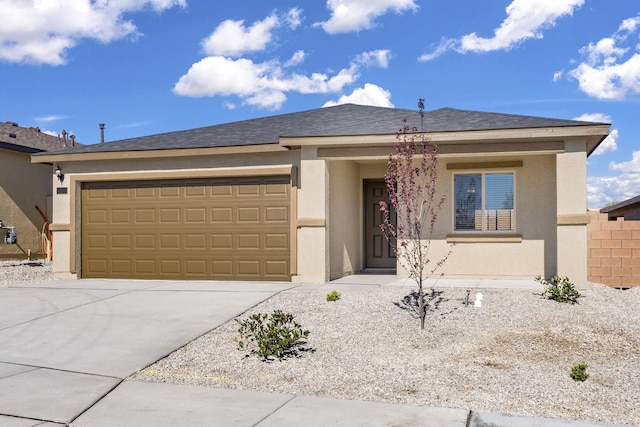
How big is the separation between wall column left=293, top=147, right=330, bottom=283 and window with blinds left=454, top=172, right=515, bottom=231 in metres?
3.30

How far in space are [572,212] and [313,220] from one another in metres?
5.51

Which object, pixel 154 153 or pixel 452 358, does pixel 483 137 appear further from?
pixel 154 153

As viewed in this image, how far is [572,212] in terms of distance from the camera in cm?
1212

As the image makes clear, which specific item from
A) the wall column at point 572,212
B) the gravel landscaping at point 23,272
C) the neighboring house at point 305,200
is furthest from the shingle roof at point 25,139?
the wall column at point 572,212

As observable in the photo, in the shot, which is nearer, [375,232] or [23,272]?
[375,232]

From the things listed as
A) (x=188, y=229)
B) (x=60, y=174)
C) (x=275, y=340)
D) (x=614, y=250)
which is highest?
(x=60, y=174)

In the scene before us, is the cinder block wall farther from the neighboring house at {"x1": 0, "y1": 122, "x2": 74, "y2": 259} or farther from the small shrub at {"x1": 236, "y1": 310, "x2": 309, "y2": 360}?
the neighboring house at {"x1": 0, "y1": 122, "x2": 74, "y2": 259}

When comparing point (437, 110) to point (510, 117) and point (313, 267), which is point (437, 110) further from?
point (313, 267)

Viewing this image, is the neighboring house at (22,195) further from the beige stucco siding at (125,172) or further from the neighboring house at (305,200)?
the neighboring house at (305,200)

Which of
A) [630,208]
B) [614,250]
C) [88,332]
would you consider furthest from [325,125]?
[630,208]

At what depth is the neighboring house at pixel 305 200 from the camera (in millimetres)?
12414

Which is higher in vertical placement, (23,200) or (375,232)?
(23,200)

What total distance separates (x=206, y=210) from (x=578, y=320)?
28.4 ft

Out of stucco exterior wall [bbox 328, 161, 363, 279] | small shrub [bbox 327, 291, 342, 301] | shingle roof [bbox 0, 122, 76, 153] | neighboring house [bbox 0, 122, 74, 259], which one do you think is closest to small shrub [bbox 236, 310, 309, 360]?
small shrub [bbox 327, 291, 342, 301]
